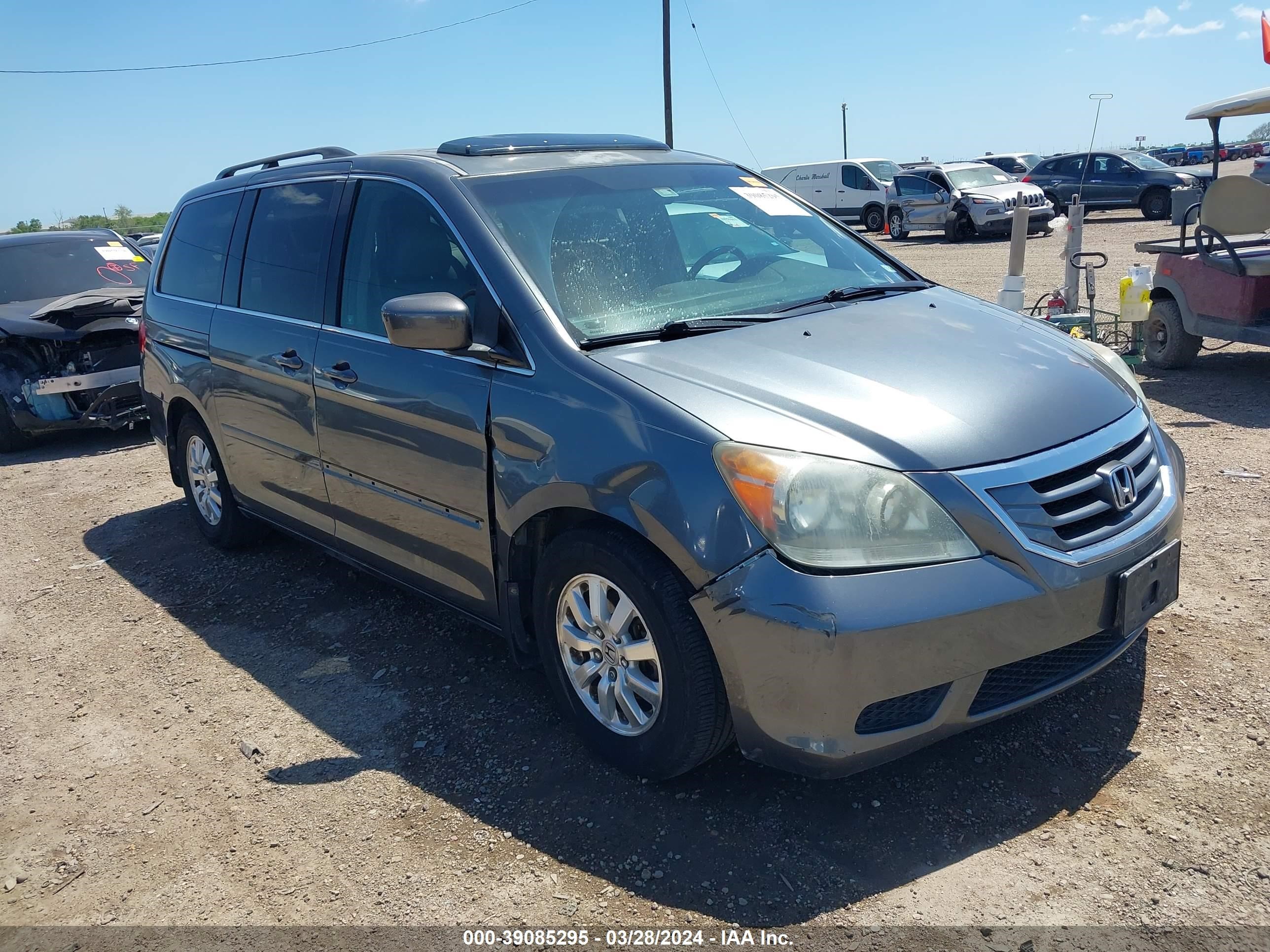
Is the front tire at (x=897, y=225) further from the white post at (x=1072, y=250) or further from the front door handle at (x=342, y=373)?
the front door handle at (x=342, y=373)

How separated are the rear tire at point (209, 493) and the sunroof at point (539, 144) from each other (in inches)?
90.0

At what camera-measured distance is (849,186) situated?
27.7m

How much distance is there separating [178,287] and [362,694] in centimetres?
283

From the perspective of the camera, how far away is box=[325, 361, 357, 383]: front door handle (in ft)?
12.9

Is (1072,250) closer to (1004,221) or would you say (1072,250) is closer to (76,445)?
(76,445)

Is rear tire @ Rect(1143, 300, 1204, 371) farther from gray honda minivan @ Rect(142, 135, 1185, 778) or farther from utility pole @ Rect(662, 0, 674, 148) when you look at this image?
utility pole @ Rect(662, 0, 674, 148)

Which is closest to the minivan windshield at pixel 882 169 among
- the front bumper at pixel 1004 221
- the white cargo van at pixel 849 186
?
the white cargo van at pixel 849 186

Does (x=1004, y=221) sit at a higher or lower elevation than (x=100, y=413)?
higher

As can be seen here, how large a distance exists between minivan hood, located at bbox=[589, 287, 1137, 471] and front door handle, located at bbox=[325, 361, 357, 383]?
122 cm

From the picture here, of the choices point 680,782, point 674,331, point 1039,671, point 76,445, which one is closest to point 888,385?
point 674,331

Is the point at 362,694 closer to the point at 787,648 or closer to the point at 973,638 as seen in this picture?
the point at 787,648

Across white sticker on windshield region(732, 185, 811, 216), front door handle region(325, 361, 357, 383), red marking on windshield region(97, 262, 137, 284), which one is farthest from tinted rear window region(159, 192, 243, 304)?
red marking on windshield region(97, 262, 137, 284)

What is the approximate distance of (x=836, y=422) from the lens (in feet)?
9.04

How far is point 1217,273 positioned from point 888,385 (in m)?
5.99
